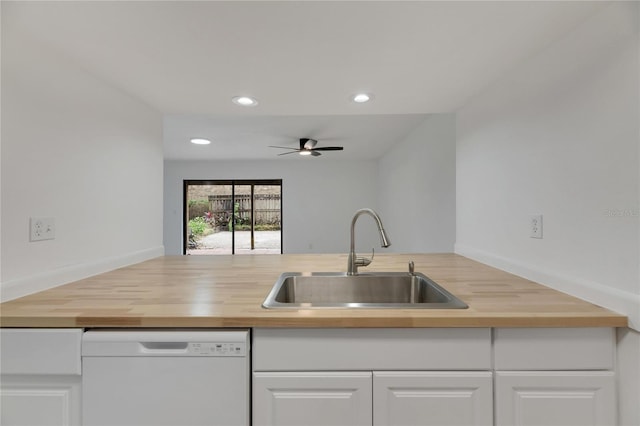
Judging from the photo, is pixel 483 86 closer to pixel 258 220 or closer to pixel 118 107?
pixel 118 107

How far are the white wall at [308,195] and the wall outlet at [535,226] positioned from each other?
4965 millimetres

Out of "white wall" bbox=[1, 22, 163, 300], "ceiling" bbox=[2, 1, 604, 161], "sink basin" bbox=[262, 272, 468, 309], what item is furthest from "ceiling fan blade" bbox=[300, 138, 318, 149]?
"sink basin" bbox=[262, 272, 468, 309]

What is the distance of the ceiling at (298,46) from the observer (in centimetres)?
101

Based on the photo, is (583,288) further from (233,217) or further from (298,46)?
(233,217)

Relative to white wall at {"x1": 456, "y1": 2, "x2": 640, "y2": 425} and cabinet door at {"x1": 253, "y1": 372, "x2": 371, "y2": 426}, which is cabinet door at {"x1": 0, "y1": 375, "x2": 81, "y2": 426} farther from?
white wall at {"x1": 456, "y1": 2, "x2": 640, "y2": 425}

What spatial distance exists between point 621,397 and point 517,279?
0.52m

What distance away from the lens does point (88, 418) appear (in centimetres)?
89

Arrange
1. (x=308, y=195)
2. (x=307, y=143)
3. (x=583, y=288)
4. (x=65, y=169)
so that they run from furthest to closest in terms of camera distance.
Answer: (x=308, y=195) → (x=307, y=143) → (x=65, y=169) → (x=583, y=288)

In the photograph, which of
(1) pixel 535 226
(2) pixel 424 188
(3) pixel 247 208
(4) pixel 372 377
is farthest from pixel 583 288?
(3) pixel 247 208

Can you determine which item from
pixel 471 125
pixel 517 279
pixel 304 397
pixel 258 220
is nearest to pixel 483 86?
pixel 471 125

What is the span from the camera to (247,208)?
6387 mm

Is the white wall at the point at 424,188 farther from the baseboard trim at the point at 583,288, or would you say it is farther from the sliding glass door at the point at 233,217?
the sliding glass door at the point at 233,217

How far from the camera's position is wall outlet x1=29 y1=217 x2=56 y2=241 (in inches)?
45.3

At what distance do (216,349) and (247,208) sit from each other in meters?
5.68
